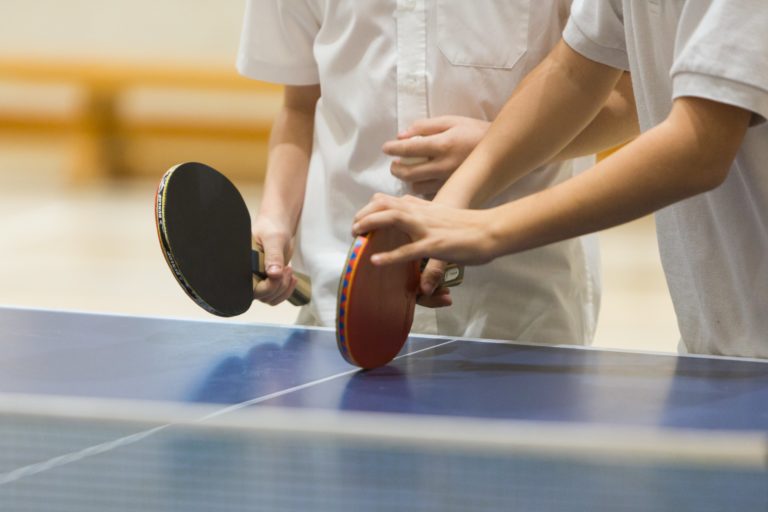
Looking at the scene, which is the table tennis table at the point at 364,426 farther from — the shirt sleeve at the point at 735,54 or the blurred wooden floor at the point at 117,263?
the blurred wooden floor at the point at 117,263

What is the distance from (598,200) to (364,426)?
1.77 feet

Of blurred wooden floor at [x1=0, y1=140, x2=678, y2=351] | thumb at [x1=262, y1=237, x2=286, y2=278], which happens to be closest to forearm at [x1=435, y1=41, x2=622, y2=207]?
thumb at [x1=262, y1=237, x2=286, y2=278]

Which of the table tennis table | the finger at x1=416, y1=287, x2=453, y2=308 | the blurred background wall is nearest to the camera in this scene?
the table tennis table

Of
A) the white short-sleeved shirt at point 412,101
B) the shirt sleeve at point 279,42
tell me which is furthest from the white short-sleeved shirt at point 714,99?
the shirt sleeve at point 279,42

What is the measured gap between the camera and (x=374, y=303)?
1.64 m

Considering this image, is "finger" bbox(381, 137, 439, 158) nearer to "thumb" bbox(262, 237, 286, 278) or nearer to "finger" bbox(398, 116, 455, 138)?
"finger" bbox(398, 116, 455, 138)

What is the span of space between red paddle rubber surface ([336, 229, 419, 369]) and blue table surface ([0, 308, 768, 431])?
4cm

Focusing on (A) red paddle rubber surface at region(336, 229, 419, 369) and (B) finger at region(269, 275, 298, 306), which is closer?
(A) red paddle rubber surface at region(336, 229, 419, 369)

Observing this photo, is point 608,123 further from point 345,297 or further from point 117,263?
point 117,263

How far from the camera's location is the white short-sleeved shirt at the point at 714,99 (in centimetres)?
140

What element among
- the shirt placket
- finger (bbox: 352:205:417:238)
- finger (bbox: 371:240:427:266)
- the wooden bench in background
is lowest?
the wooden bench in background

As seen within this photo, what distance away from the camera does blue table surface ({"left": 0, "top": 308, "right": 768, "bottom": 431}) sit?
4.84 ft

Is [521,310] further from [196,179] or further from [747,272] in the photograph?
[196,179]

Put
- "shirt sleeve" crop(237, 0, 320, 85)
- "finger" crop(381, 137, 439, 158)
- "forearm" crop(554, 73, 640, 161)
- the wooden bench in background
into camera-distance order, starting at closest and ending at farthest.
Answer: "finger" crop(381, 137, 439, 158) < "forearm" crop(554, 73, 640, 161) < "shirt sleeve" crop(237, 0, 320, 85) < the wooden bench in background
